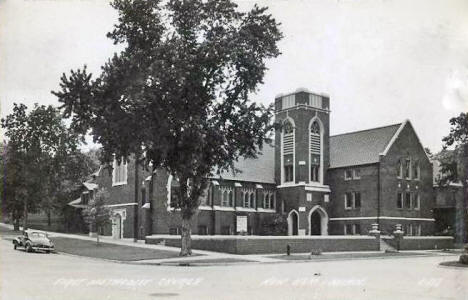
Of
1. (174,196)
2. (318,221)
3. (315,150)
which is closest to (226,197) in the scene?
(174,196)

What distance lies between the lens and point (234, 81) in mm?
35844

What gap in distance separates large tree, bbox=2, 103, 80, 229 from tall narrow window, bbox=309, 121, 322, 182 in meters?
23.0

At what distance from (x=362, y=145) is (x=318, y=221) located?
865 cm

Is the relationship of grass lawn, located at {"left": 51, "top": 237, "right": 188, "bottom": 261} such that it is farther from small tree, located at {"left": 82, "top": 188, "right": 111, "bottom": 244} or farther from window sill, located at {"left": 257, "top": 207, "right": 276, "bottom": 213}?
window sill, located at {"left": 257, "top": 207, "right": 276, "bottom": 213}

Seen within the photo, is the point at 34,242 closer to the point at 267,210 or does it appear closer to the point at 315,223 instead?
the point at 267,210

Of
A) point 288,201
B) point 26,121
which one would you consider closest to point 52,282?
point 288,201

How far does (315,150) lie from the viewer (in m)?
57.8

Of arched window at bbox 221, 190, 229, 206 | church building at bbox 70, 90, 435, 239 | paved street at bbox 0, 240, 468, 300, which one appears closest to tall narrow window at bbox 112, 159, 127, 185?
church building at bbox 70, 90, 435, 239

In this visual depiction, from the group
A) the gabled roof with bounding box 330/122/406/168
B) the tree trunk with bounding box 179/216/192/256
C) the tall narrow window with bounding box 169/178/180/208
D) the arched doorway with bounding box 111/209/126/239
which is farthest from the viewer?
the arched doorway with bounding box 111/209/126/239

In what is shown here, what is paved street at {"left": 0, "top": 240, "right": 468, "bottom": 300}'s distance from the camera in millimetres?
16891

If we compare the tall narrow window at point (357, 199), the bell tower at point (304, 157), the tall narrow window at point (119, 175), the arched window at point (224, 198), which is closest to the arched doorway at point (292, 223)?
the bell tower at point (304, 157)

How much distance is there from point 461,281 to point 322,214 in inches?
1389

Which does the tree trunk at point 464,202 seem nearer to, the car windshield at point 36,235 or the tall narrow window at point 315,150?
the tall narrow window at point 315,150

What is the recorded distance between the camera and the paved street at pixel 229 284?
1689 centimetres
